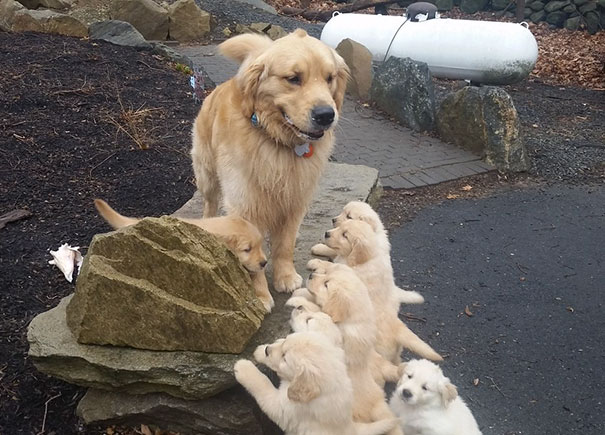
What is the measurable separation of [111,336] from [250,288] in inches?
30.9

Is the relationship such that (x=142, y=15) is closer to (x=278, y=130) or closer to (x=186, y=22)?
(x=186, y=22)

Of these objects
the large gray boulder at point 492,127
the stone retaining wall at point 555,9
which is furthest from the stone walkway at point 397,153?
the stone retaining wall at point 555,9

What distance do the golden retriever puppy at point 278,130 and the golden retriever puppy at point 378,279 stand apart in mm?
343

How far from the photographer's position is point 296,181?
382 centimetres

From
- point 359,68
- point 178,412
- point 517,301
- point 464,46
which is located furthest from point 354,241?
point 464,46

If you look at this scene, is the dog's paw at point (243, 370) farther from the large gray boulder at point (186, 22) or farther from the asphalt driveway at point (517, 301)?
the large gray boulder at point (186, 22)

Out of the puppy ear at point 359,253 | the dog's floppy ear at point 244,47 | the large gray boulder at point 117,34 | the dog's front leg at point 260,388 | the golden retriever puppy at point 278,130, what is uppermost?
the dog's floppy ear at point 244,47

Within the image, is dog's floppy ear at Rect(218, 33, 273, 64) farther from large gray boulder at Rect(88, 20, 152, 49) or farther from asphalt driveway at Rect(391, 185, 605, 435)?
large gray boulder at Rect(88, 20, 152, 49)

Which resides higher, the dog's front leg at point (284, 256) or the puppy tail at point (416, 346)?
the dog's front leg at point (284, 256)

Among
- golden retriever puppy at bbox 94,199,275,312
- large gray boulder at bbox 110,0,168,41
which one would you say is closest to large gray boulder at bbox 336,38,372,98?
large gray boulder at bbox 110,0,168,41

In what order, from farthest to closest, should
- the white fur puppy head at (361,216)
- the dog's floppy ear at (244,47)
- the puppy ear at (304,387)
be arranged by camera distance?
the white fur puppy head at (361,216) < the dog's floppy ear at (244,47) < the puppy ear at (304,387)

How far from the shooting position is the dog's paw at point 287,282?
3900 mm

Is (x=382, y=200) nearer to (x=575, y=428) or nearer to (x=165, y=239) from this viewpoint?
(x=575, y=428)

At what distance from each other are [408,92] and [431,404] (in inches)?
266
